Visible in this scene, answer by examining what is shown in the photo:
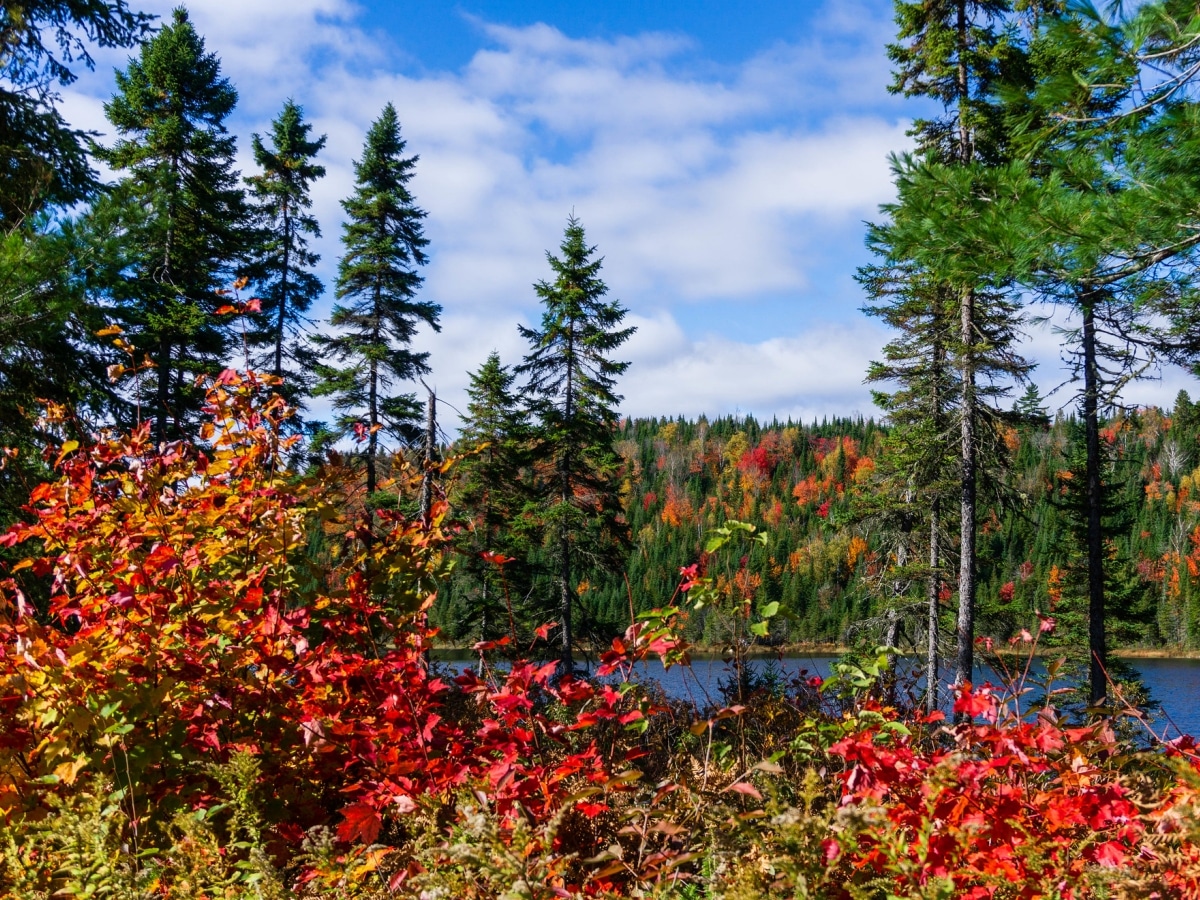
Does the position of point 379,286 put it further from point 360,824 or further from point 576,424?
point 360,824

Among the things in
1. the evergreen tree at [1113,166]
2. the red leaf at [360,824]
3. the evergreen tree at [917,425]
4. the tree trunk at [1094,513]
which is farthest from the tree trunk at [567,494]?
the red leaf at [360,824]

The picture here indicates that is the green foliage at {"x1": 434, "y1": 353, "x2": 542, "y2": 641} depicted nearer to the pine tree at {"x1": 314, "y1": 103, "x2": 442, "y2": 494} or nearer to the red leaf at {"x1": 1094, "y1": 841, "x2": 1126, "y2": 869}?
the pine tree at {"x1": 314, "y1": 103, "x2": 442, "y2": 494}

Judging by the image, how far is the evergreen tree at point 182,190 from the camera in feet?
46.8

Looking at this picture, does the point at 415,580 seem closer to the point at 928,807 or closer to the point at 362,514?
the point at 362,514

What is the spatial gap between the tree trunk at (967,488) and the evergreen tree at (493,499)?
29.7ft

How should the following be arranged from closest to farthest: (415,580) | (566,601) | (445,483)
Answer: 1. (415,580)
2. (445,483)
3. (566,601)

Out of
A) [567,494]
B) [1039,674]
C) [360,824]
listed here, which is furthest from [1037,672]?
[360,824]

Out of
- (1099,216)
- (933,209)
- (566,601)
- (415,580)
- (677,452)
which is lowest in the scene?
(566,601)

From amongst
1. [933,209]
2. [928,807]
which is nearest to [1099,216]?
[933,209]

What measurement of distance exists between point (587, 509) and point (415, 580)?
14.5m

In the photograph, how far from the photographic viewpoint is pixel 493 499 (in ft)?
64.2

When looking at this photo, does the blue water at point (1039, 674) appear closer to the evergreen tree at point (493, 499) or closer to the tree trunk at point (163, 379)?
the evergreen tree at point (493, 499)

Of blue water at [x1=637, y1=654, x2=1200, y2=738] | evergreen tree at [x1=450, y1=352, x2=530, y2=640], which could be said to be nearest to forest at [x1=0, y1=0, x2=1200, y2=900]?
blue water at [x1=637, y1=654, x2=1200, y2=738]

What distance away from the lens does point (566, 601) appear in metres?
17.4
